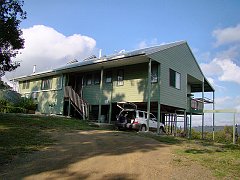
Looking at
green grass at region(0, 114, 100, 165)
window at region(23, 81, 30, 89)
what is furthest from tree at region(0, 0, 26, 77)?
window at region(23, 81, 30, 89)

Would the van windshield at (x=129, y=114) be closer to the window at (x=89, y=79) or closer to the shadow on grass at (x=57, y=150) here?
the shadow on grass at (x=57, y=150)

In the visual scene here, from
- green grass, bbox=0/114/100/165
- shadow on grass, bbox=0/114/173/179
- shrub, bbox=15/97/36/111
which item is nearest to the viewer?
shadow on grass, bbox=0/114/173/179

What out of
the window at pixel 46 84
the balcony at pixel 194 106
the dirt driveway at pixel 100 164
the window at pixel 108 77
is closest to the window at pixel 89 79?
the window at pixel 108 77

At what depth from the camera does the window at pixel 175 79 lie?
22.5 meters

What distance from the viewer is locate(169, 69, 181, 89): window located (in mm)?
22500

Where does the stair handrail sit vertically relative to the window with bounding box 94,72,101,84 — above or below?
below

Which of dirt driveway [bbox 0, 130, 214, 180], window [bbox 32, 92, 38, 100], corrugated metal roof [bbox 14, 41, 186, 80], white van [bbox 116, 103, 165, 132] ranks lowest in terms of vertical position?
dirt driveway [bbox 0, 130, 214, 180]

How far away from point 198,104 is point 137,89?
351 inches

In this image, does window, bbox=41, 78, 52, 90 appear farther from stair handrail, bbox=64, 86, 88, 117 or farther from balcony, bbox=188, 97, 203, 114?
balcony, bbox=188, 97, 203, 114

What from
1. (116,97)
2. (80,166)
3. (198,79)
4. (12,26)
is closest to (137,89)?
(116,97)

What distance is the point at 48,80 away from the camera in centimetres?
2942

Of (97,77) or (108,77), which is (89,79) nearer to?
(97,77)

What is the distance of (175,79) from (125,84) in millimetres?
4098

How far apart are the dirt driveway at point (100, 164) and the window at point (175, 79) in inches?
473
